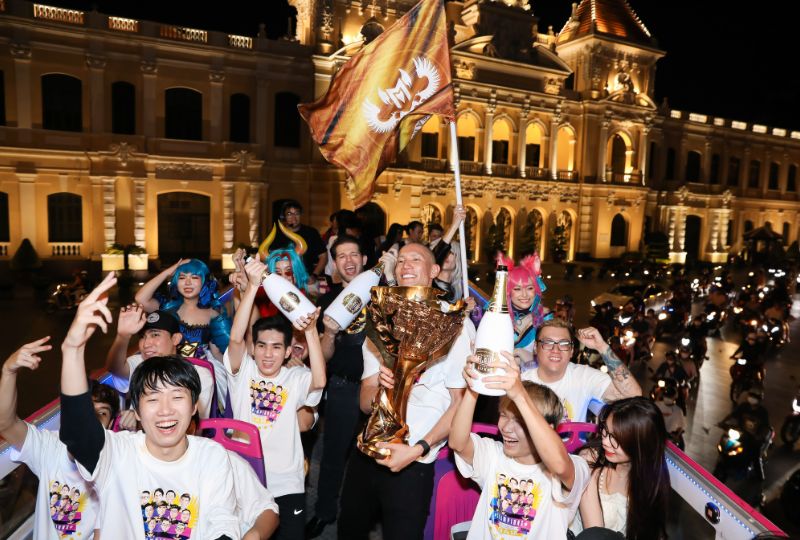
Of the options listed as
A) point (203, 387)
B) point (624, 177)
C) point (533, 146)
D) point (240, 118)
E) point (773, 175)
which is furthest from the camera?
point (773, 175)

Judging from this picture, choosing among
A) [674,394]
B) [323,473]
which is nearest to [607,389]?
[323,473]

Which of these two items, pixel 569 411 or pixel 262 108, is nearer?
pixel 569 411

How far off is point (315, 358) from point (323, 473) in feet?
4.88

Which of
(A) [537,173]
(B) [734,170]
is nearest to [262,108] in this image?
(A) [537,173]

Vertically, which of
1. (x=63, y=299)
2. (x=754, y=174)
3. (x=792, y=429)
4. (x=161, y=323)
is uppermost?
(x=754, y=174)

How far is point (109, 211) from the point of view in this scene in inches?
862

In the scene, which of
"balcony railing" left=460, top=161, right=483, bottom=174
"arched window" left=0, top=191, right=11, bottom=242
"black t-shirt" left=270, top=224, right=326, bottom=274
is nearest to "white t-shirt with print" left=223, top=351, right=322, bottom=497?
"black t-shirt" left=270, top=224, right=326, bottom=274

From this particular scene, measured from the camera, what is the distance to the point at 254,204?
24344 millimetres

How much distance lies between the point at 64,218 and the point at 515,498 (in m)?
23.7

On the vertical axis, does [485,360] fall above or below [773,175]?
below

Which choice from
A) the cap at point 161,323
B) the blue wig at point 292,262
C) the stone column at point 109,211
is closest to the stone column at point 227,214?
the stone column at point 109,211

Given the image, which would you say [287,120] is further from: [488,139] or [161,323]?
[161,323]

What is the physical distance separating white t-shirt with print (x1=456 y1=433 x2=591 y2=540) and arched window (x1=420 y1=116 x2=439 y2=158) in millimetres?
25987

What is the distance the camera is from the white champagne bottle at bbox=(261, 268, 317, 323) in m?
3.33
